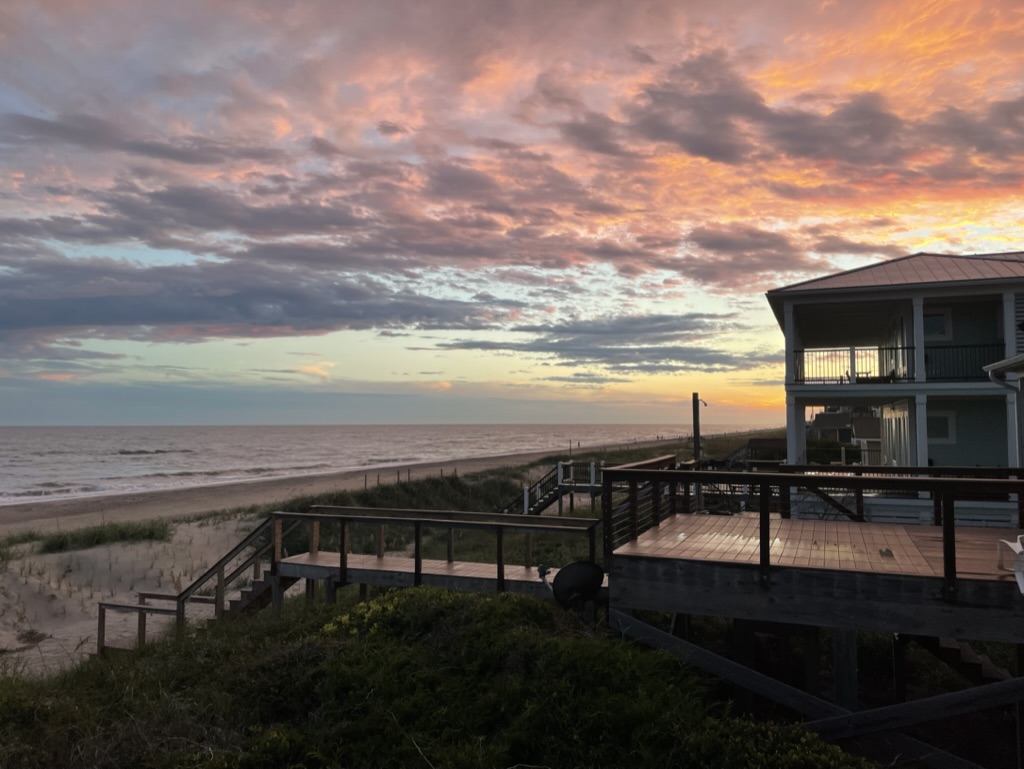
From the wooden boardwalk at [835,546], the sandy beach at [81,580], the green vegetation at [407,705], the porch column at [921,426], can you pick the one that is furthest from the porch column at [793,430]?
the sandy beach at [81,580]

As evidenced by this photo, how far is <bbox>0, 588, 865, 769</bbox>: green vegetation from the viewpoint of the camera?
18.1ft

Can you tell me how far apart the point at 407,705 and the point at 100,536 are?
806 inches

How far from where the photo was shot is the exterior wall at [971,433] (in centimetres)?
1964

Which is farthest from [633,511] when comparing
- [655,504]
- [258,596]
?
[258,596]

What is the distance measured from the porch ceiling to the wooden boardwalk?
12.5 metres

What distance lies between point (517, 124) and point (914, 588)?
1284 centimetres

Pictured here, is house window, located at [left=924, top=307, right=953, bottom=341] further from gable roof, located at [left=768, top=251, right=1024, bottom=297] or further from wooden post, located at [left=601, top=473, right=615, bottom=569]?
wooden post, located at [left=601, top=473, right=615, bottom=569]

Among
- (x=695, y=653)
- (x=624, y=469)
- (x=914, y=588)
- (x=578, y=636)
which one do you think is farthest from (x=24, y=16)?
(x=914, y=588)

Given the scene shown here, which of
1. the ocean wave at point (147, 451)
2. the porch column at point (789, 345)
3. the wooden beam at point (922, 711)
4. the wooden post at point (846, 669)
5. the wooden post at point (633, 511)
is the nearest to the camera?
the wooden beam at point (922, 711)

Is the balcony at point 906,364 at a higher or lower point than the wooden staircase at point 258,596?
higher

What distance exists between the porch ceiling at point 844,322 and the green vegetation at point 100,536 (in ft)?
71.1

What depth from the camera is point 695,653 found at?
708cm

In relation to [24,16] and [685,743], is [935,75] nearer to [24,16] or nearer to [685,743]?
[685,743]

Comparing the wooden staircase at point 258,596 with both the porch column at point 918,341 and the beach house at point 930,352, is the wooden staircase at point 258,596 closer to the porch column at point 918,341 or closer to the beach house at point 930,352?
the beach house at point 930,352
